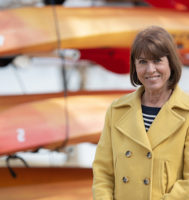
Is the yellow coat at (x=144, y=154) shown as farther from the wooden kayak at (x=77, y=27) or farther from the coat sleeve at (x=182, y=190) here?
the wooden kayak at (x=77, y=27)

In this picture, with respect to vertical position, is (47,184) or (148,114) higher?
(148,114)

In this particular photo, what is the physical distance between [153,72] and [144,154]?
21cm

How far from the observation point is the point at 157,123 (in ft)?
3.79

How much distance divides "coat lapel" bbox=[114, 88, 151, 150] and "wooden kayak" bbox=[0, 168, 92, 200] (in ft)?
3.84

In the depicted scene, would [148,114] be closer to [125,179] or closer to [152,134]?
[152,134]

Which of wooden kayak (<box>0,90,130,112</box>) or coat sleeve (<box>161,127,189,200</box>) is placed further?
wooden kayak (<box>0,90,130,112</box>)

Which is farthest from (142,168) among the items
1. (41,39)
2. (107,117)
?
(41,39)

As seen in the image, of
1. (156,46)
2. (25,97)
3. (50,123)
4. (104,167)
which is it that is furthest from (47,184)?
(156,46)

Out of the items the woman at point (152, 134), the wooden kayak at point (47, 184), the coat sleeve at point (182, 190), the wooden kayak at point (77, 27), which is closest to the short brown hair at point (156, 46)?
the woman at point (152, 134)

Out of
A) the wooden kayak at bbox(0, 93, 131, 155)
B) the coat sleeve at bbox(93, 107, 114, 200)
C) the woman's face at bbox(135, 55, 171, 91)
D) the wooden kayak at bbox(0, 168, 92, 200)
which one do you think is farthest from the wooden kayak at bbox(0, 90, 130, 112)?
the woman's face at bbox(135, 55, 171, 91)

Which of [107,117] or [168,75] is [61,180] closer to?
[107,117]

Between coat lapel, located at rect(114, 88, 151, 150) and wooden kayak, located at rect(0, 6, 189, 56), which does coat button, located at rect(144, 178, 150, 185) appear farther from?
wooden kayak, located at rect(0, 6, 189, 56)

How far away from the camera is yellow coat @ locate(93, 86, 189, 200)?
113 centimetres

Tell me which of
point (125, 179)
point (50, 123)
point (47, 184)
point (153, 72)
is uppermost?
point (153, 72)
